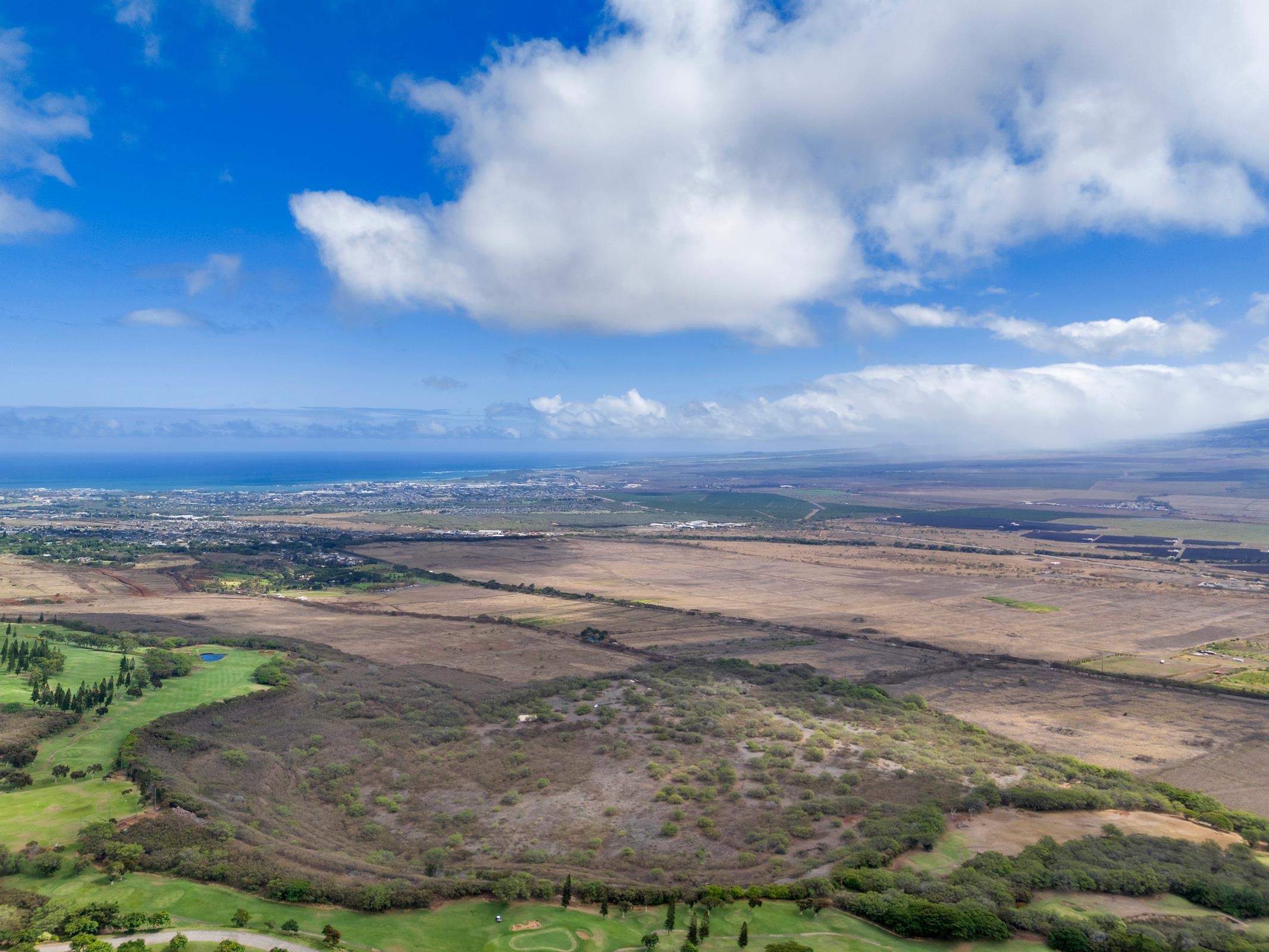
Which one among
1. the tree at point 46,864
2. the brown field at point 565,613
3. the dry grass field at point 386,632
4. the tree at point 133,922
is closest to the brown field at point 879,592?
the brown field at point 565,613

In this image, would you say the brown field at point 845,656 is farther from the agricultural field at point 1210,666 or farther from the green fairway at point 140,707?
the green fairway at point 140,707

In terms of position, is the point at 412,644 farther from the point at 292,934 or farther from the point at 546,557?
the point at 546,557

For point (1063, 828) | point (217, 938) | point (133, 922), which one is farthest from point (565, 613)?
point (133, 922)

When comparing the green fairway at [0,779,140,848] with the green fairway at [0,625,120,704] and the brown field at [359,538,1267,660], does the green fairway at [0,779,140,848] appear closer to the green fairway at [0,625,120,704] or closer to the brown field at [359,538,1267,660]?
the green fairway at [0,625,120,704]

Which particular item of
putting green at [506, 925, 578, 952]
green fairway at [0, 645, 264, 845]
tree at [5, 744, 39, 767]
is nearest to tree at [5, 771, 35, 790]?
green fairway at [0, 645, 264, 845]

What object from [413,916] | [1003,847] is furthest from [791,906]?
[413,916]

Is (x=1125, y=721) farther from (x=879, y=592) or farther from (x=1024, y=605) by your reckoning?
(x=879, y=592)
